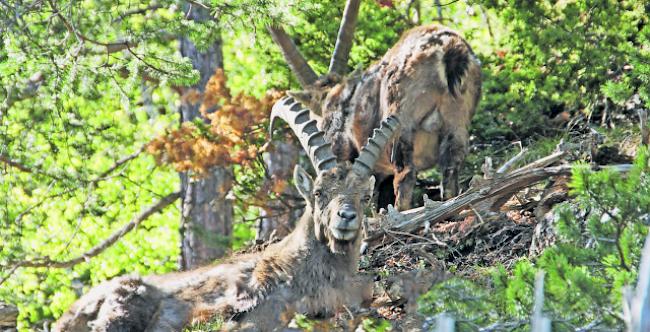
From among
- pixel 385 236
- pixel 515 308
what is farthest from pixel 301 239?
pixel 515 308

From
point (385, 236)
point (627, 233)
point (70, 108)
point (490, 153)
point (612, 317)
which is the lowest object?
point (612, 317)

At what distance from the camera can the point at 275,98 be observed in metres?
14.4

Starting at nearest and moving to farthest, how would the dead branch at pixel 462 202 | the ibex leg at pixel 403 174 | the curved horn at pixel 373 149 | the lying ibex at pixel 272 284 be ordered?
1. the lying ibex at pixel 272 284
2. the curved horn at pixel 373 149
3. the dead branch at pixel 462 202
4. the ibex leg at pixel 403 174

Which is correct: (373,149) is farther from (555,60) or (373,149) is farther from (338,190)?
(555,60)

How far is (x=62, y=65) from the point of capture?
1074 centimetres

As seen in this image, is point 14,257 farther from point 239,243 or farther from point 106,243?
point 239,243

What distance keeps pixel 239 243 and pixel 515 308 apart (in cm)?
1750

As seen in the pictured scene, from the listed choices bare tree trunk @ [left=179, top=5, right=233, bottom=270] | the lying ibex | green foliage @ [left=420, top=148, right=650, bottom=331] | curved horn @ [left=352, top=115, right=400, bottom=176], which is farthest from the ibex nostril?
bare tree trunk @ [left=179, top=5, right=233, bottom=270]

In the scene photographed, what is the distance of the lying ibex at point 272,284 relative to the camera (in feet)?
31.2

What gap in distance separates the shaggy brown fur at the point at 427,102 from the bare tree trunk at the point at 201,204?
185 inches

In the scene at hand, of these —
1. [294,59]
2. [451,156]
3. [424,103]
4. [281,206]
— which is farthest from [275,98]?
[451,156]

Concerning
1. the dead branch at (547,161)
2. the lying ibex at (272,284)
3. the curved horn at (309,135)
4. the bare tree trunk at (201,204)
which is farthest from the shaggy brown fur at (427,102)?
the bare tree trunk at (201,204)

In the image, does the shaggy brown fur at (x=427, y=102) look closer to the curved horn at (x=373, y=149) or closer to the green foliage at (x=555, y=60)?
the green foliage at (x=555, y=60)

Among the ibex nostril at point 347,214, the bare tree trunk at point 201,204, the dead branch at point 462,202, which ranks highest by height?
the bare tree trunk at point 201,204
